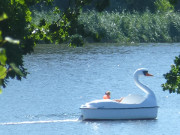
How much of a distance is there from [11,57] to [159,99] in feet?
66.1

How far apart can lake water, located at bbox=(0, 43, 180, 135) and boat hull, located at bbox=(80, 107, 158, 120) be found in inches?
7.4

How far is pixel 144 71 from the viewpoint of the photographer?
26266 mm

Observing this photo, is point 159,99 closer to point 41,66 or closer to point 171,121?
point 171,121

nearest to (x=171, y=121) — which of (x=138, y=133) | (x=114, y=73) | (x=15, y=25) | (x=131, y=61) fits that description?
(x=138, y=133)

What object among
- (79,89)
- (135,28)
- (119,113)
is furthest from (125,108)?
(135,28)

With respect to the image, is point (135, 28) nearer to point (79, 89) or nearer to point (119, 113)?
point (79, 89)

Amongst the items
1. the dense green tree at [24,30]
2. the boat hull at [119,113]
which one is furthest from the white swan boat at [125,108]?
the dense green tree at [24,30]

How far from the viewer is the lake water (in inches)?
951

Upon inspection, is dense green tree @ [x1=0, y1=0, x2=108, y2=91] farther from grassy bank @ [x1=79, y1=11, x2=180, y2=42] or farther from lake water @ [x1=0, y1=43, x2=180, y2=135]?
grassy bank @ [x1=79, y1=11, x2=180, y2=42]

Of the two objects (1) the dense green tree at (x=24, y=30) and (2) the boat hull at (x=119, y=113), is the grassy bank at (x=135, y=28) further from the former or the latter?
(1) the dense green tree at (x=24, y=30)

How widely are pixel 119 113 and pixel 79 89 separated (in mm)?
9114

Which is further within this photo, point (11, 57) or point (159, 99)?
point (159, 99)

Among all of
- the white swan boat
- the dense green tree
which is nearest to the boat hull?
the white swan boat

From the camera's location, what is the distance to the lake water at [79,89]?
24.2m
